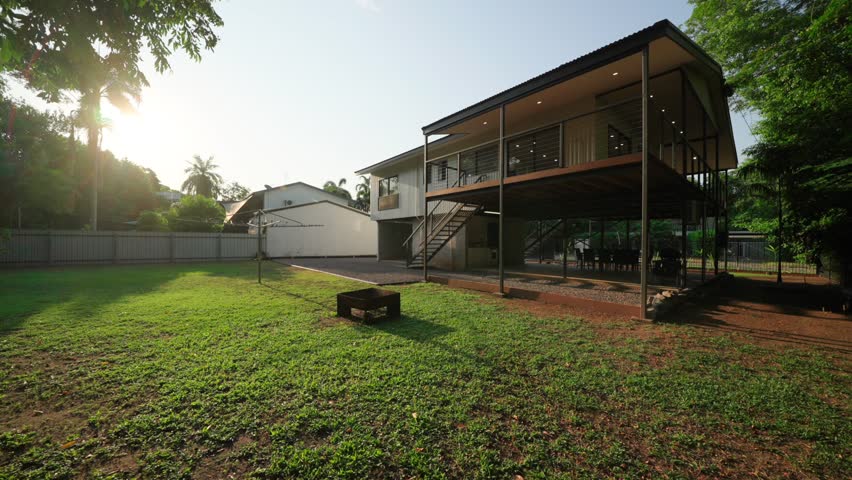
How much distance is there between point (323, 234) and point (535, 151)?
19.7 metres

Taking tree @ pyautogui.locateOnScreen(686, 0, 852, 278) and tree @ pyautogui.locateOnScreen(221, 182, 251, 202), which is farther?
tree @ pyautogui.locateOnScreen(221, 182, 251, 202)

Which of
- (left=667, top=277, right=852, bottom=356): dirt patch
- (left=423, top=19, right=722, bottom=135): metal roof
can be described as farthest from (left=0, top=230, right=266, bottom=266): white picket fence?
(left=667, top=277, right=852, bottom=356): dirt patch

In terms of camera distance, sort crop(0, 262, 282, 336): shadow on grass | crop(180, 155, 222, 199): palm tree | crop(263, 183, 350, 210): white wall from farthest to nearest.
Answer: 1. crop(180, 155, 222, 199): palm tree
2. crop(263, 183, 350, 210): white wall
3. crop(0, 262, 282, 336): shadow on grass

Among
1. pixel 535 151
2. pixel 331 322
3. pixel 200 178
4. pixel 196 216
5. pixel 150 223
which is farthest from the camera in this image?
pixel 200 178

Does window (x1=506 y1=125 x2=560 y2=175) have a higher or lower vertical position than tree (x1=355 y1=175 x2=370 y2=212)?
lower

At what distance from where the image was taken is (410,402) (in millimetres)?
2893

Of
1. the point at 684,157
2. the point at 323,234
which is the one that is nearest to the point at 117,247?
the point at 323,234

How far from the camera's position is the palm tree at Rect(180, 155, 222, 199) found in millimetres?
41906

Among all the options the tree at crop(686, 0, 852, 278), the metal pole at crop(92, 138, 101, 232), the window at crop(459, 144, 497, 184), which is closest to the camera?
the tree at crop(686, 0, 852, 278)

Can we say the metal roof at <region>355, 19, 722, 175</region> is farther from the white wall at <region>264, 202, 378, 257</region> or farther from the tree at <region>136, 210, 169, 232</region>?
the tree at <region>136, 210, 169, 232</region>

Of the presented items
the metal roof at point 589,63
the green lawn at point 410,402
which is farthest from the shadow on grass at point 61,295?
the metal roof at point 589,63

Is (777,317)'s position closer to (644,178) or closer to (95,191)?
(644,178)

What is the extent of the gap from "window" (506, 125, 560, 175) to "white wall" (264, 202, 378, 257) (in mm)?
18085

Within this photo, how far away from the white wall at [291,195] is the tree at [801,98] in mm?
28553
